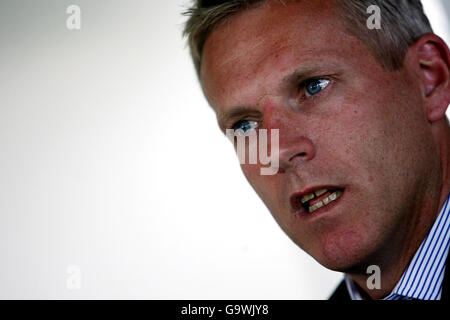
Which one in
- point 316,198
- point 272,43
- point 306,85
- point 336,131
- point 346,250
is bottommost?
point 346,250

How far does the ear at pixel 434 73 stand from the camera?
1.00 meters

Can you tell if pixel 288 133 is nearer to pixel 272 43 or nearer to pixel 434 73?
pixel 272 43

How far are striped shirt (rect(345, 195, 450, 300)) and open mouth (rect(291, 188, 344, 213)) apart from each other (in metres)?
0.20

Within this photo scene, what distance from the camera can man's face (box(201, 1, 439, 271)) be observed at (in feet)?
3.16

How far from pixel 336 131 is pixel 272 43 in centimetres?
23

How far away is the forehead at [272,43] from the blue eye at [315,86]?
0.04m

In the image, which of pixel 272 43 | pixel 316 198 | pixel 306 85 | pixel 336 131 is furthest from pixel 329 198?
pixel 272 43

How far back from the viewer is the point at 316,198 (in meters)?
0.98

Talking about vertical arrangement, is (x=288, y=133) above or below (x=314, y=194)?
above

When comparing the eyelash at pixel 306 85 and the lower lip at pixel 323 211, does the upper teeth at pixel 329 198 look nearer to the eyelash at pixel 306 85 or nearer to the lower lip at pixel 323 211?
the lower lip at pixel 323 211

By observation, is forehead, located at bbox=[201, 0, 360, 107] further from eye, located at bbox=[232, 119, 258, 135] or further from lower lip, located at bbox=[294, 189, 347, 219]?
lower lip, located at bbox=[294, 189, 347, 219]

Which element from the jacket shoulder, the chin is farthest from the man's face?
the jacket shoulder

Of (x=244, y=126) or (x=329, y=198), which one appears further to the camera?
(x=244, y=126)
